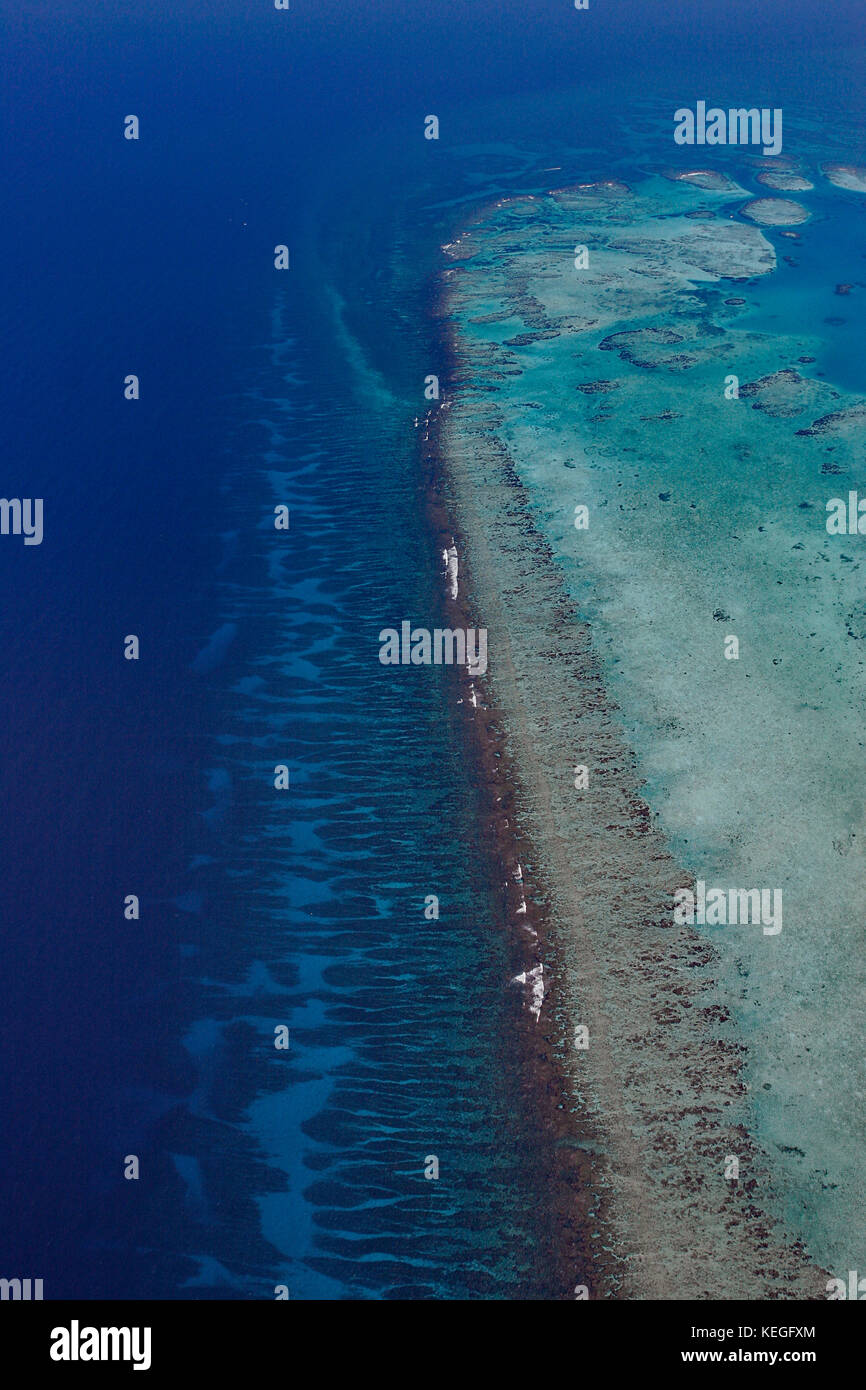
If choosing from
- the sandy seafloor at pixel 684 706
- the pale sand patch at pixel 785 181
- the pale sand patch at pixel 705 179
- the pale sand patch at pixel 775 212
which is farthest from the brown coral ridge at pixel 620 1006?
the pale sand patch at pixel 785 181

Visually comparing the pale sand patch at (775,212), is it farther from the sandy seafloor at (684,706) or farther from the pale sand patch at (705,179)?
the sandy seafloor at (684,706)

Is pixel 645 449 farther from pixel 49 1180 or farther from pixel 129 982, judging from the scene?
pixel 49 1180

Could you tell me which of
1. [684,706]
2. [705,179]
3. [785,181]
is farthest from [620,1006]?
[785,181]

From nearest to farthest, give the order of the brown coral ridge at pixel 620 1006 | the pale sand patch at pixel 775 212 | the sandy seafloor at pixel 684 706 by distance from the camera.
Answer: the brown coral ridge at pixel 620 1006, the sandy seafloor at pixel 684 706, the pale sand patch at pixel 775 212

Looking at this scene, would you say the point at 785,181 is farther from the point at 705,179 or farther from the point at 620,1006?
the point at 620,1006

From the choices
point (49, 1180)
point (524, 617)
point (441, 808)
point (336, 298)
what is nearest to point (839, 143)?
point (336, 298)

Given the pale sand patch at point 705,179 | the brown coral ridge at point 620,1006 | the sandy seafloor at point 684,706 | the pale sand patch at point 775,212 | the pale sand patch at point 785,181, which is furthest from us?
the pale sand patch at point 705,179
